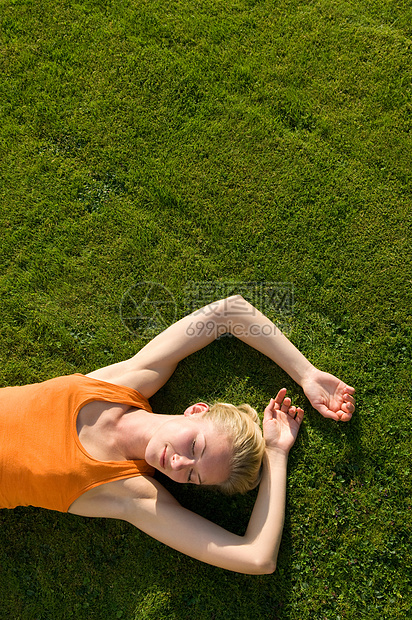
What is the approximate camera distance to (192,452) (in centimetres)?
365

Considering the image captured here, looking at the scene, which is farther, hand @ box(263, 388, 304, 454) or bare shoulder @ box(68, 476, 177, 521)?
hand @ box(263, 388, 304, 454)

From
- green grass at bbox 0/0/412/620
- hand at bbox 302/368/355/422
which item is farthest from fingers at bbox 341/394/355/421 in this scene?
green grass at bbox 0/0/412/620

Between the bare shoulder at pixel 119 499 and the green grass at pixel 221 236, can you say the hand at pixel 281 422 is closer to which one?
the green grass at pixel 221 236

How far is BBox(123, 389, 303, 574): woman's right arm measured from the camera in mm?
3877

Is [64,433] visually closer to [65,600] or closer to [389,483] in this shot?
[65,600]

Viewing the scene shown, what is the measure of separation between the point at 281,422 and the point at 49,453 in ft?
7.49

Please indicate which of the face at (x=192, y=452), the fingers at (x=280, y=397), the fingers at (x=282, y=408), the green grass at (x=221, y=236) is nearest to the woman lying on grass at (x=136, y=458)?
the face at (x=192, y=452)

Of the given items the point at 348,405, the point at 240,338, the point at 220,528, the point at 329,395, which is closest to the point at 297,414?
the point at 329,395

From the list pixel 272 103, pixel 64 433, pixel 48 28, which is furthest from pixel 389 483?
pixel 48 28

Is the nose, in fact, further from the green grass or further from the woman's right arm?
the green grass

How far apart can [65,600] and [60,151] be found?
5006 mm

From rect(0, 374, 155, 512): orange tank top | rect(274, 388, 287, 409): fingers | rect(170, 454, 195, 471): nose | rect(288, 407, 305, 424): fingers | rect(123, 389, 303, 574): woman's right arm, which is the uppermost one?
rect(170, 454, 195, 471): nose

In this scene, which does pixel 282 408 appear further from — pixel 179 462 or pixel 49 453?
pixel 49 453

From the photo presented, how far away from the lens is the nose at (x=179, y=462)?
3.56 m
